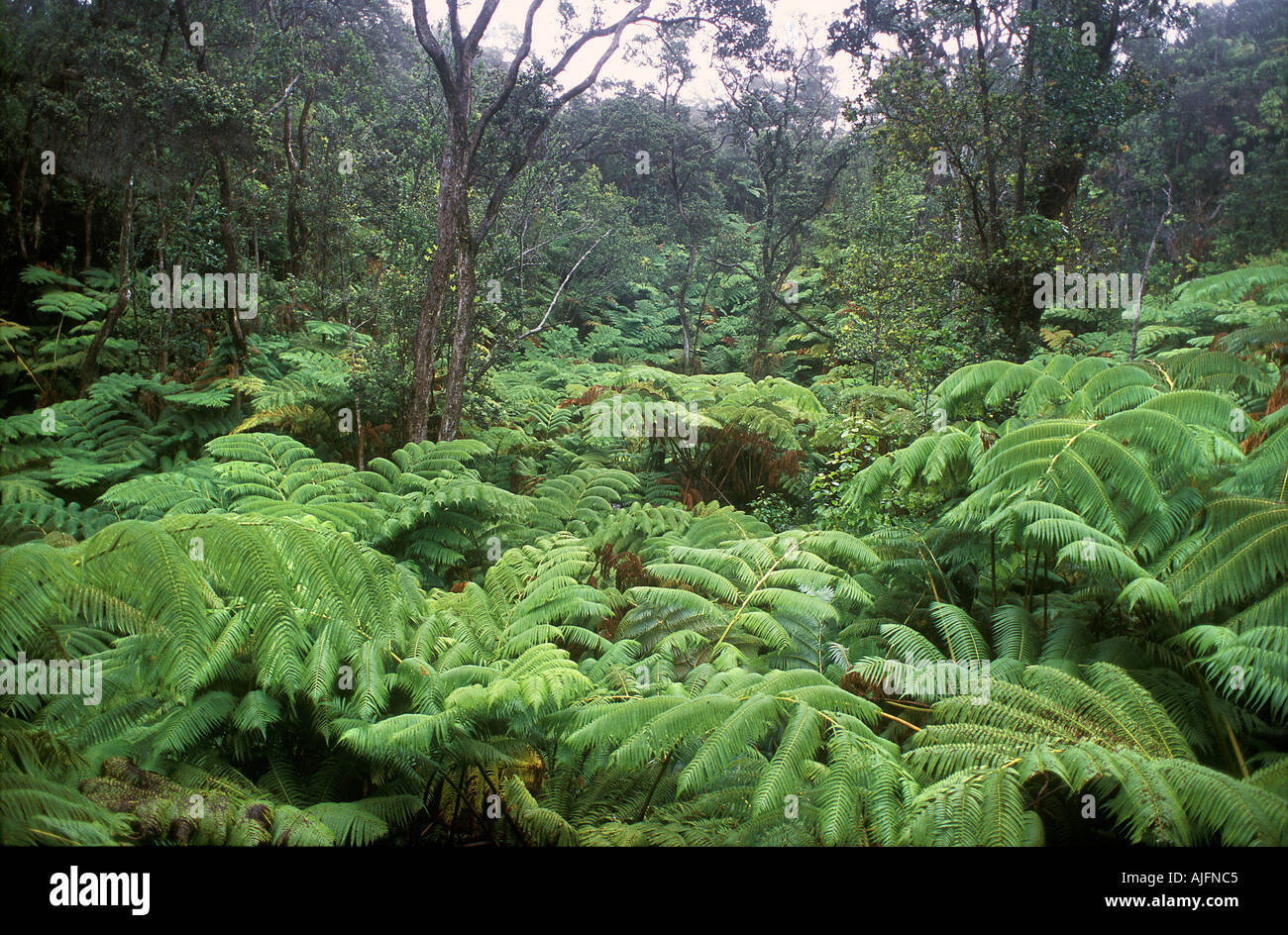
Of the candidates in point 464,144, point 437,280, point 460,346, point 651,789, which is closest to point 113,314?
point 437,280

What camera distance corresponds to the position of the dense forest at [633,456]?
6.89ft

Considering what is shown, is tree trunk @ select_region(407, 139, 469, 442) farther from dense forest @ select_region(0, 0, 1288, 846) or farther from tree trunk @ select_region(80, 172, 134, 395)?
tree trunk @ select_region(80, 172, 134, 395)

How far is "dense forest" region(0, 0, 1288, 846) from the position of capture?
2.10 m

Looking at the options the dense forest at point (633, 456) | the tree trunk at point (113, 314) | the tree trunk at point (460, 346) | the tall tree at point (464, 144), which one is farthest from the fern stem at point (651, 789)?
the tree trunk at point (113, 314)

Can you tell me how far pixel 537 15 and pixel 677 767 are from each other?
378 inches

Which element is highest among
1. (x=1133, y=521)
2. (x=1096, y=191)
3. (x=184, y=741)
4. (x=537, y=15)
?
(x=537, y=15)

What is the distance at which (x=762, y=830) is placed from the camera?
6.84ft

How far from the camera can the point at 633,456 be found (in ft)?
25.8

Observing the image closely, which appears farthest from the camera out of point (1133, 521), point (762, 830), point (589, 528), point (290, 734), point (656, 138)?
point (656, 138)

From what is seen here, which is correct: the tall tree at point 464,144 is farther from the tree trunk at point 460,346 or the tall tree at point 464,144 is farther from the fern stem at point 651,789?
the fern stem at point 651,789

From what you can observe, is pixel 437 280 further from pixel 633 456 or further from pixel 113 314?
pixel 113 314

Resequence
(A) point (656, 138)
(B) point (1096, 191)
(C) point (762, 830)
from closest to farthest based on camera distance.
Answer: (C) point (762, 830)
(B) point (1096, 191)
(A) point (656, 138)

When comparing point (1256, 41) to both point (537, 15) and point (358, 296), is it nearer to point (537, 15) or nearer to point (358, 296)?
point (537, 15)

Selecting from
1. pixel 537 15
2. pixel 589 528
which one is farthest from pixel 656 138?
pixel 589 528
